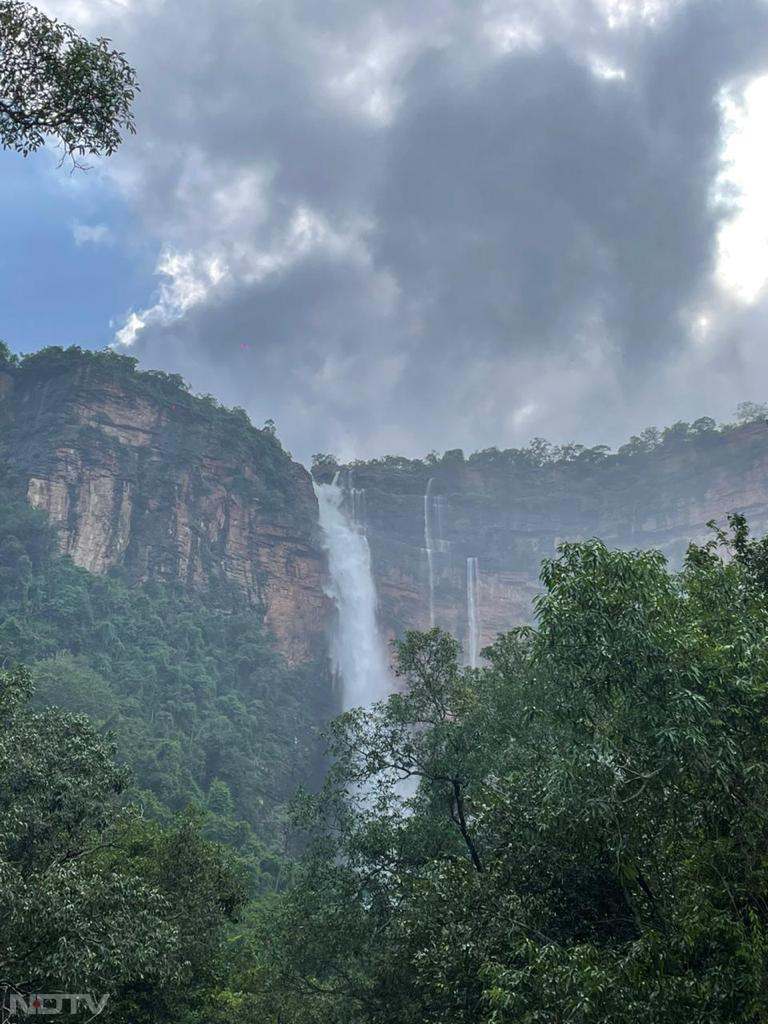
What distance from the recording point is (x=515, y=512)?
260 feet

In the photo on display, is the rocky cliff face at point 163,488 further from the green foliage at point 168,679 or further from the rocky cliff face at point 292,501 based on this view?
the green foliage at point 168,679

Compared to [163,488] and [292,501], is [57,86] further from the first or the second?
[292,501]

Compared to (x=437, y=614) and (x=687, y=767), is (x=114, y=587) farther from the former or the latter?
(x=687, y=767)

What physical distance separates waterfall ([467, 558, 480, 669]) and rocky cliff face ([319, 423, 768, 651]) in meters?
0.26

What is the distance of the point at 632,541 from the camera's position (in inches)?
3159

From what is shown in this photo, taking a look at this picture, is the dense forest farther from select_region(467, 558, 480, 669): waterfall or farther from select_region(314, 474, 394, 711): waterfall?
select_region(467, 558, 480, 669): waterfall

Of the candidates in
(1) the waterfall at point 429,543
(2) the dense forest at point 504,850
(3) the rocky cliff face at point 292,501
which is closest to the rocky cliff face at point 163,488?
(3) the rocky cliff face at point 292,501

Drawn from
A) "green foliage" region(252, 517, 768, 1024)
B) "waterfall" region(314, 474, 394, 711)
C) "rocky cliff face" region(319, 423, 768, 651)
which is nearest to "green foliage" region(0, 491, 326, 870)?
"waterfall" region(314, 474, 394, 711)

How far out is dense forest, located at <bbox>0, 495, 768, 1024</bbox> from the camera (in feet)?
20.1

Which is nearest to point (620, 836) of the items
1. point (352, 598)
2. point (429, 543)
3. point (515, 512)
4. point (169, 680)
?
point (169, 680)

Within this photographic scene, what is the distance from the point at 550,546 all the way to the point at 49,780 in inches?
2750

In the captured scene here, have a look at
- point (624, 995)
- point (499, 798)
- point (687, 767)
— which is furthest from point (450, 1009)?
point (687, 767)

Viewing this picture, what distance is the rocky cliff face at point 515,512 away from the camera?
7050cm

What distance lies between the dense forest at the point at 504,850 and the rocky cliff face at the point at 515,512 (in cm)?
5346
